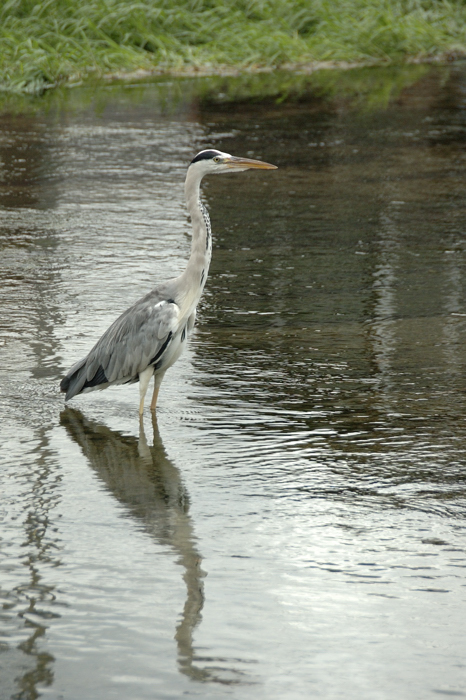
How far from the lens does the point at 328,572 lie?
4230 millimetres

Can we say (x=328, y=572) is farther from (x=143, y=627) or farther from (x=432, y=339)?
(x=432, y=339)

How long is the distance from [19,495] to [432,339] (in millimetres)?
3201

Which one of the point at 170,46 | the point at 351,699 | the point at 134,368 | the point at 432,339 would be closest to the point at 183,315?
the point at 134,368

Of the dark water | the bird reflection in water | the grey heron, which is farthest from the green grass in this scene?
the bird reflection in water

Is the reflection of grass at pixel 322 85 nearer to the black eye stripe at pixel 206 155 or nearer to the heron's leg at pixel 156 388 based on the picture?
the black eye stripe at pixel 206 155

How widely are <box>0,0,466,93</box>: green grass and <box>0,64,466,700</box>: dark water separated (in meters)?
9.10

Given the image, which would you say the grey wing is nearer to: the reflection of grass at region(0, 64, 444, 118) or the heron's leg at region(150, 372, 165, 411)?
the heron's leg at region(150, 372, 165, 411)

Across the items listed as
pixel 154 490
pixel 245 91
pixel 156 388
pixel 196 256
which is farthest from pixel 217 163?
pixel 245 91

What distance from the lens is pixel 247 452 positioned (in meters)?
5.40

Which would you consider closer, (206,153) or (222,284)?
(206,153)

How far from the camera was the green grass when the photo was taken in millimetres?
20219

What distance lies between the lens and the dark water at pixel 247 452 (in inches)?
147

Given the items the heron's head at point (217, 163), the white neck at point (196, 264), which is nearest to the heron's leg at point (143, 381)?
the white neck at point (196, 264)

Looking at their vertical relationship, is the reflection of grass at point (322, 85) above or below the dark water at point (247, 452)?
above
